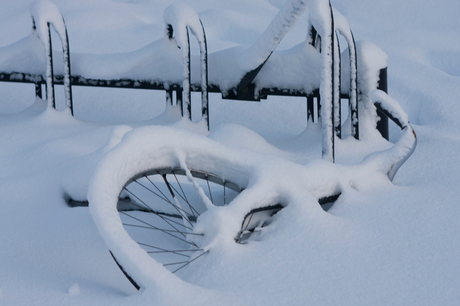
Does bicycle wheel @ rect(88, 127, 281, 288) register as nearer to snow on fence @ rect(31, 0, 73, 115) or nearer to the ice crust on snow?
the ice crust on snow

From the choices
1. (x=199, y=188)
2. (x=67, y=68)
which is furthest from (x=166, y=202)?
(x=67, y=68)

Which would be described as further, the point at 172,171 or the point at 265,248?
the point at 172,171

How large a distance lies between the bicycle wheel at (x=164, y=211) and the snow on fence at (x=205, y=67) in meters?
1.70

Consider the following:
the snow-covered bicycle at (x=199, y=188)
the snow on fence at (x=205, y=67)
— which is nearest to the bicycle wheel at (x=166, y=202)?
the snow-covered bicycle at (x=199, y=188)

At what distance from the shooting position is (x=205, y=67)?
4730 millimetres

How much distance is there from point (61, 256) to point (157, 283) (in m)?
0.75

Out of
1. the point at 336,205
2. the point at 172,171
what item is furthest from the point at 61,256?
the point at 336,205

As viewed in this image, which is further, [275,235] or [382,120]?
[382,120]

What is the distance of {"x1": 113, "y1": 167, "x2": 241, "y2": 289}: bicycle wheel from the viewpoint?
2396 mm

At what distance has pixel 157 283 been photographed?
1661 millimetres

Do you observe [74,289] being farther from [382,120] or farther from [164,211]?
[382,120]

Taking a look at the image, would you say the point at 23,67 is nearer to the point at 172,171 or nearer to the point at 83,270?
the point at 172,171

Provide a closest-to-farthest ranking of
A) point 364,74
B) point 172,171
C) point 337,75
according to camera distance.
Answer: point 172,171 → point 337,75 → point 364,74

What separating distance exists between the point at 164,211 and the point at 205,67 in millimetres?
2339
